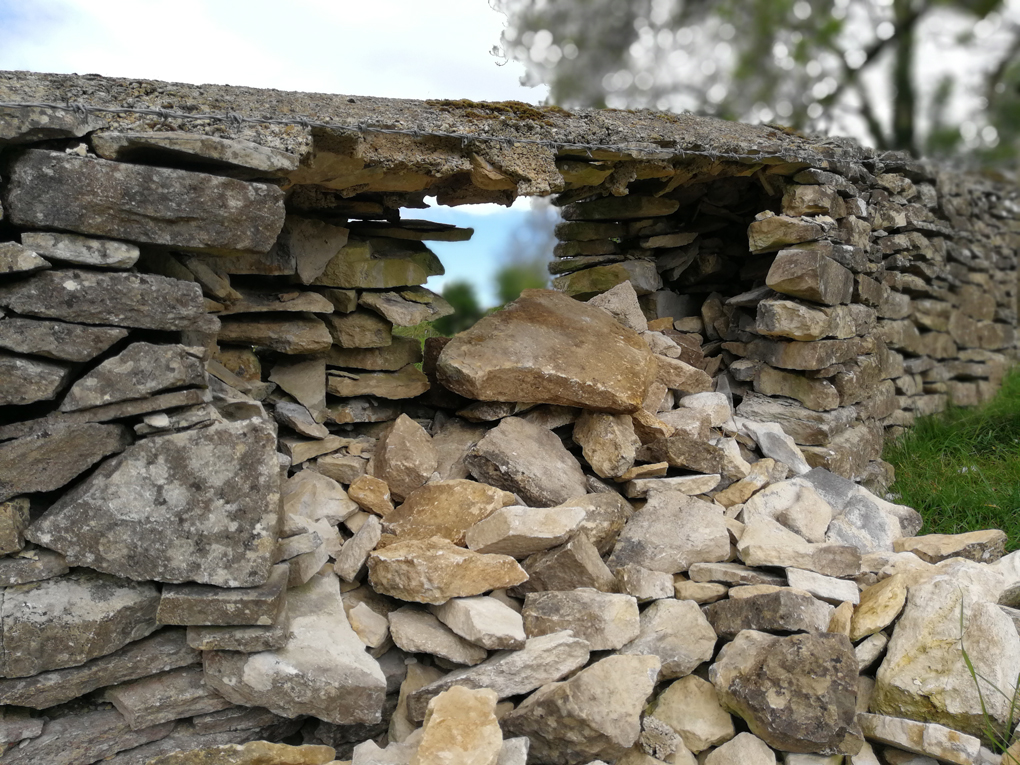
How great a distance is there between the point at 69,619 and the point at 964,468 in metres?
4.89

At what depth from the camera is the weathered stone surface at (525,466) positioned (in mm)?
3273

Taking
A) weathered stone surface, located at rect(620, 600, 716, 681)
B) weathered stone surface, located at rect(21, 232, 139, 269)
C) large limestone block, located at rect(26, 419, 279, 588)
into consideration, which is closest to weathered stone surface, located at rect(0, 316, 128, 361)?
weathered stone surface, located at rect(21, 232, 139, 269)

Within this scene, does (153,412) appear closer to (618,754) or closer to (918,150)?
(618,754)

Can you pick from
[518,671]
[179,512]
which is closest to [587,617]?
[518,671]

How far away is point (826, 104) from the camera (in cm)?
1419

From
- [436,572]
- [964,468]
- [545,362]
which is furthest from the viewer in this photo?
[964,468]

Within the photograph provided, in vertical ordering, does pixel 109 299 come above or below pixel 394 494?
above

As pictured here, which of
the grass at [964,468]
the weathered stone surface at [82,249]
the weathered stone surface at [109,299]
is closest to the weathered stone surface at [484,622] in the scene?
the weathered stone surface at [109,299]

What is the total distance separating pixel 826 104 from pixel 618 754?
14413mm

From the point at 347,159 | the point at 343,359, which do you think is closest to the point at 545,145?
the point at 347,159

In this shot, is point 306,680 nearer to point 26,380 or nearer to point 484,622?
point 484,622

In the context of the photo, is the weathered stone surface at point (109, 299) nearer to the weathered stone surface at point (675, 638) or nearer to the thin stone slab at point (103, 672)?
the thin stone slab at point (103, 672)

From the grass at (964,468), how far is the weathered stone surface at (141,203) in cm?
385

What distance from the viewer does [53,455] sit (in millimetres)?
2291
